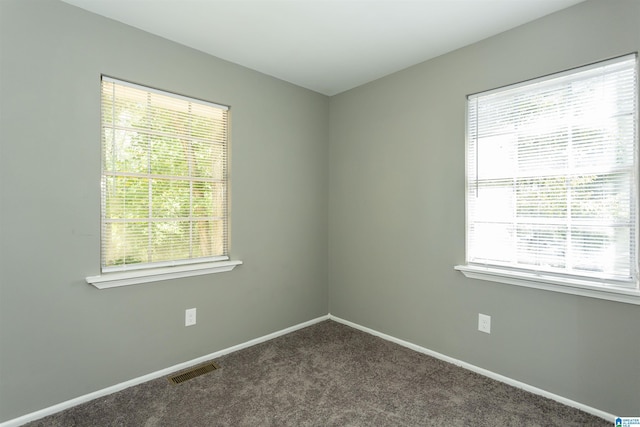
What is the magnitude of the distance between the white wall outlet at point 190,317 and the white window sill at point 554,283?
7.07 ft

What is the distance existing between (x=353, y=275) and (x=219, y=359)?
5.01 ft

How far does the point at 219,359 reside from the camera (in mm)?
2705

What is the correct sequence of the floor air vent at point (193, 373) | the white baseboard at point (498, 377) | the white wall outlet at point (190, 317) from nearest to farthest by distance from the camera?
the white baseboard at point (498, 377) → the floor air vent at point (193, 373) → the white wall outlet at point (190, 317)

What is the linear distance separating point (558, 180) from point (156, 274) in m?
2.88

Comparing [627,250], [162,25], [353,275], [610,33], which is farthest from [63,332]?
[610,33]

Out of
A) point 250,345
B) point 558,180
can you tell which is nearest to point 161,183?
point 250,345

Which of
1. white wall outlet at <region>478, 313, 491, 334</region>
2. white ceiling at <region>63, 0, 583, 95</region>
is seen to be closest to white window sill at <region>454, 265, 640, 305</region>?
white wall outlet at <region>478, 313, 491, 334</region>

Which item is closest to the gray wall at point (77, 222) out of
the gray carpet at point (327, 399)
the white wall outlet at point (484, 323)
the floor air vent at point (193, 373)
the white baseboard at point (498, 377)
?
the floor air vent at point (193, 373)

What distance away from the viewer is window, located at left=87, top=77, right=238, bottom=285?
89.1 inches

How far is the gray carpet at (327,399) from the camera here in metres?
1.94

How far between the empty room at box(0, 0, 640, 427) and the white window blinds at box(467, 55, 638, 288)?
12mm

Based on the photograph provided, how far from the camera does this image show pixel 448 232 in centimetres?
267

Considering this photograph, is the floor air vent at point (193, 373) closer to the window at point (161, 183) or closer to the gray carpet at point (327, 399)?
the gray carpet at point (327, 399)

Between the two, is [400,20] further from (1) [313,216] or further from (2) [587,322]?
(2) [587,322]
